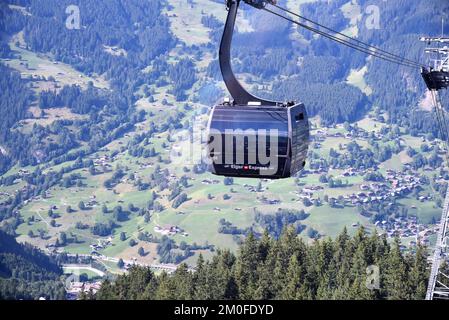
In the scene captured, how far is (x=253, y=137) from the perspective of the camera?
1634 inches

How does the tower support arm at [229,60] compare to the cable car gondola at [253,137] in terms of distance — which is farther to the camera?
the cable car gondola at [253,137]

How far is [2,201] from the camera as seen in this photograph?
194m

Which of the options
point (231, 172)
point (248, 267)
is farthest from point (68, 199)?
point (231, 172)

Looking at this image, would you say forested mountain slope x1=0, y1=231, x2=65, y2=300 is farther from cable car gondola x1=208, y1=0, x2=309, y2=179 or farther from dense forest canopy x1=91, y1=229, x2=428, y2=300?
cable car gondola x1=208, y1=0, x2=309, y2=179

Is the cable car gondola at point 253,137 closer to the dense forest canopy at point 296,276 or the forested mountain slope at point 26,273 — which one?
the dense forest canopy at point 296,276

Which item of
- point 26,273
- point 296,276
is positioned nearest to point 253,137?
point 296,276

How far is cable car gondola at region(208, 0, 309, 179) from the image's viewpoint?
41.2 m

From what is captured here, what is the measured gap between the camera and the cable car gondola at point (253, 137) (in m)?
41.2

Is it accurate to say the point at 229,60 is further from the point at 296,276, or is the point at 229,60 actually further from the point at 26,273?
the point at 26,273

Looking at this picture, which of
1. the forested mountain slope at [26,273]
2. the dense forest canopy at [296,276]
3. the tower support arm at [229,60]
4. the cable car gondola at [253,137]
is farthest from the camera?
the forested mountain slope at [26,273]

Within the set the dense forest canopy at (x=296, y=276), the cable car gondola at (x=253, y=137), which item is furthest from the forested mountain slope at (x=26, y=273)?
the cable car gondola at (x=253, y=137)
